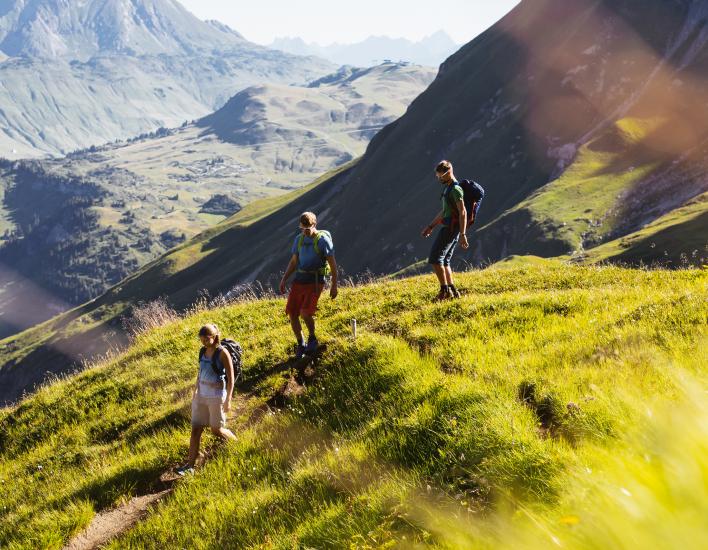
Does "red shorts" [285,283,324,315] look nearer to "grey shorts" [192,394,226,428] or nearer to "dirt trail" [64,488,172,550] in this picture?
"grey shorts" [192,394,226,428]

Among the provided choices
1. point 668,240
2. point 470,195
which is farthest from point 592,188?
point 470,195

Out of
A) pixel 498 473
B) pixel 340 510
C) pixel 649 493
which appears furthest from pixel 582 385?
pixel 649 493

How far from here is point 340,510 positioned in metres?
5.84

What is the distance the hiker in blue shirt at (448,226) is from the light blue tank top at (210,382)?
664 cm

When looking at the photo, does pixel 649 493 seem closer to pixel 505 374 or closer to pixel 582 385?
pixel 582 385

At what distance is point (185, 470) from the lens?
9.48 meters

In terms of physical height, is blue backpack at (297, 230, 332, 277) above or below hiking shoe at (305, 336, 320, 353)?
above

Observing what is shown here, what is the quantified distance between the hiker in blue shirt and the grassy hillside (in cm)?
94

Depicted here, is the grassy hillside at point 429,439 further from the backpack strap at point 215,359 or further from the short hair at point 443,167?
the short hair at point 443,167

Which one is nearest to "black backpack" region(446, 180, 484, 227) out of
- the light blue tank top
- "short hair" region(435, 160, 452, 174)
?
"short hair" region(435, 160, 452, 174)

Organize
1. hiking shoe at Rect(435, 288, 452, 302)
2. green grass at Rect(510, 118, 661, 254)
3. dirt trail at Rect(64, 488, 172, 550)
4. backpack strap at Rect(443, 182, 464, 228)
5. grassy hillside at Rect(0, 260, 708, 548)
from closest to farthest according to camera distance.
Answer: grassy hillside at Rect(0, 260, 708, 548), dirt trail at Rect(64, 488, 172, 550), backpack strap at Rect(443, 182, 464, 228), hiking shoe at Rect(435, 288, 452, 302), green grass at Rect(510, 118, 661, 254)

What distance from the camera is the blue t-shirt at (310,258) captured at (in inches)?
504

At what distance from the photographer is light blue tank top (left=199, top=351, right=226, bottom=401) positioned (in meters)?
10.5

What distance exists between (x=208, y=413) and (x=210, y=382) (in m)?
0.63
